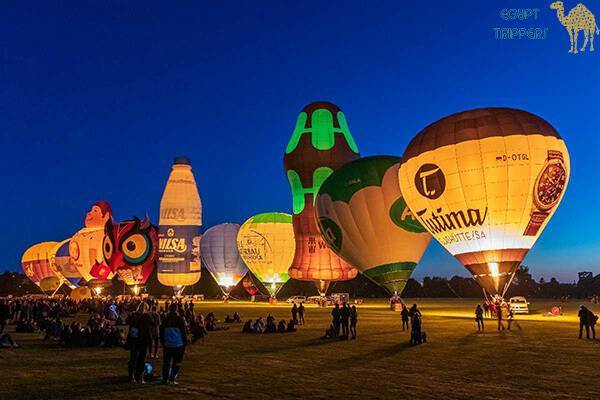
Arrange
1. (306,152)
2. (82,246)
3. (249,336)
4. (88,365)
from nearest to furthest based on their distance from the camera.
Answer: (88,365) < (249,336) < (306,152) < (82,246)

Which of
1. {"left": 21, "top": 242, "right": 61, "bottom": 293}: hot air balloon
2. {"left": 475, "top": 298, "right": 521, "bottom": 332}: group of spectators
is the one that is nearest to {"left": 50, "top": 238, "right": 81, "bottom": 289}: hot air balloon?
{"left": 21, "top": 242, "right": 61, "bottom": 293}: hot air balloon

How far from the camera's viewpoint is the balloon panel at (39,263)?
75.8 meters

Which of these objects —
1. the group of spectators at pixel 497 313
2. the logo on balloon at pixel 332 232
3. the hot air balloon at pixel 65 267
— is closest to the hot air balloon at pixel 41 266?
the hot air balloon at pixel 65 267

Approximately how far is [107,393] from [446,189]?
18.8 m

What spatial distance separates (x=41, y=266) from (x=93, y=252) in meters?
25.2

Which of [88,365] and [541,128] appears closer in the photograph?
[88,365]

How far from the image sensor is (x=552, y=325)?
861 inches

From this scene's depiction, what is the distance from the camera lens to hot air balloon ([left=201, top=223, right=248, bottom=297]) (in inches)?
2176

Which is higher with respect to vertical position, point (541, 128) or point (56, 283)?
point (541, 128)

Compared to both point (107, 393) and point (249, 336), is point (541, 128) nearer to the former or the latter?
point (249, 336)

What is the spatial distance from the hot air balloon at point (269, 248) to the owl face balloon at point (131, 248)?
8.60m

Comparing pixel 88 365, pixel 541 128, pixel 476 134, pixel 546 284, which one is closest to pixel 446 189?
pixel 476 134

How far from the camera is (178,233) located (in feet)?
163

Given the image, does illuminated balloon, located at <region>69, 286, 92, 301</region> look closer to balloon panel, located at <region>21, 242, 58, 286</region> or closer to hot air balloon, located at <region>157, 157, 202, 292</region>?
hot air balloon, located at <region>157, 157, 202, 292</region>
